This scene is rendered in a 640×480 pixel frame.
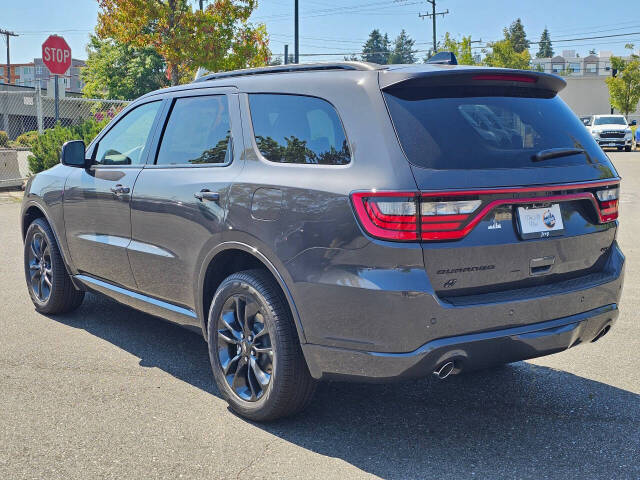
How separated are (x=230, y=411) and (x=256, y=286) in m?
0.82

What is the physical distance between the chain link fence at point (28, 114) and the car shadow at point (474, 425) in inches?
490

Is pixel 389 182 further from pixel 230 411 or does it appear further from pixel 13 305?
pixel 13 305

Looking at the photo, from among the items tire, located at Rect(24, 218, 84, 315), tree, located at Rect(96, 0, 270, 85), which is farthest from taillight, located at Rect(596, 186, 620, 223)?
tree, located at Rect(96, 0, 270, 85)

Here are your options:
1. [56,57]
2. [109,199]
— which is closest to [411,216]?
[109,199]

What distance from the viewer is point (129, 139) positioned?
17.4 feet

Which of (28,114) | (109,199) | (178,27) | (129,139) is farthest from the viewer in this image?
(28,114)

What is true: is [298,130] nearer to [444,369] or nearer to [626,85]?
[444,369]

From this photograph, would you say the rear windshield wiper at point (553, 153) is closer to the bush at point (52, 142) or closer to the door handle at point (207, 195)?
the door handle at point (207, 195)

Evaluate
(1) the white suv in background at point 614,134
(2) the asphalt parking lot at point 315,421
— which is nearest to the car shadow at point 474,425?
(2) the asphalt parking lot at point 315,421

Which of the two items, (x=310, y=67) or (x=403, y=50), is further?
(x=403, y=50)

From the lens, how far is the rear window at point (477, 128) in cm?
343

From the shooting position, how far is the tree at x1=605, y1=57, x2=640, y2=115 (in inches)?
2191

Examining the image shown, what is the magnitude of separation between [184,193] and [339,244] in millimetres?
1346

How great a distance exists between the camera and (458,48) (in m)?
63.3
